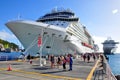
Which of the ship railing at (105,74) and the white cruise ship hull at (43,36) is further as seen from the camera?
the white cruise ship hull at (43,36)

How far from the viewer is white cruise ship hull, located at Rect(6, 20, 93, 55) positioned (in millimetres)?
35156

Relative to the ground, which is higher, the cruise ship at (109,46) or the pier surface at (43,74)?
the cruise ship at (109,46)

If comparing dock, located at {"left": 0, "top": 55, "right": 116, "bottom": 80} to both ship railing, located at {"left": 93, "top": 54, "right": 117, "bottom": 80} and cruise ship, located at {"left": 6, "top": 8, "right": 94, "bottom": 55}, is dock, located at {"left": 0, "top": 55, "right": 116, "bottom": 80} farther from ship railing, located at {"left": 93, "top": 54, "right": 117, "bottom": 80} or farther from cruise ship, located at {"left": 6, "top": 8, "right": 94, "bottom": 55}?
cruise ship, located at {"left": 6, "top": 8, "right": 94, "bottom": 55}

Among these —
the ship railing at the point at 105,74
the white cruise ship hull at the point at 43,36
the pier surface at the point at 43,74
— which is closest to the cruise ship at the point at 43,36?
the white cruise ship hull at the point at 43,36

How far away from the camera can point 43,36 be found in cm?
3647

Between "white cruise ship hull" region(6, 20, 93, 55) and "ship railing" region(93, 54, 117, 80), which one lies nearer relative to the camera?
"ship railing" region(93, 54, 117, 80)

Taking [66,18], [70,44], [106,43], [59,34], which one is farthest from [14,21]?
[106,43]

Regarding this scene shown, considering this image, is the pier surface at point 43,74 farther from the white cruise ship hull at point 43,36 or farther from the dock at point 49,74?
the white cruise ship hull at point 43,36

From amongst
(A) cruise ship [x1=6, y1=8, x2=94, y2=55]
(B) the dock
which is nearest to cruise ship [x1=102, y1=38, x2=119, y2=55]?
(A) cruise ship [x1=6, y1=8, x2=94, y2=55]

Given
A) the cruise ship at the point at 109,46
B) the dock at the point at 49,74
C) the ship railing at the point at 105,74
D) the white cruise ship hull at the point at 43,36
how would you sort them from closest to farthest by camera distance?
1. the ship railing at the point at 105,74
2. the dock at the point at 49,74
3. the white cruise ship hull at the point at 43,36
4. the cruise ship at the point at 109,46

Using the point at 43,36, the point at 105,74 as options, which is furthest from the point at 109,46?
the point at 105,74

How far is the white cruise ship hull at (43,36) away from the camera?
115 ft

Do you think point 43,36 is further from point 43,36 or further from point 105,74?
point 105,74

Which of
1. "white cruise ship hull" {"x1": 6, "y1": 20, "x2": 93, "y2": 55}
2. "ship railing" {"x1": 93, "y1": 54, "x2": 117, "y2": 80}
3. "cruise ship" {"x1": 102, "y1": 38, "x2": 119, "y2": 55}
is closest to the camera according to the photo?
"ship railing" {"x1": 93, "y1": 54, "x2": 117, "y2": 80}
